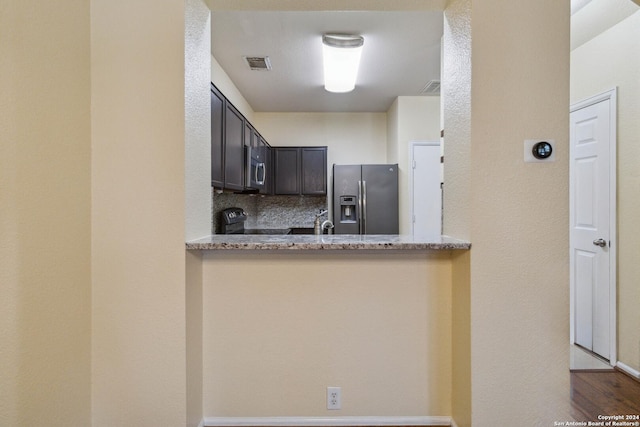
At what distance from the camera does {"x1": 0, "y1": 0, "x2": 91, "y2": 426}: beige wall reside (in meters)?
1.20

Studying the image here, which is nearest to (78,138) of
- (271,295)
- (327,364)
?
(271,295)

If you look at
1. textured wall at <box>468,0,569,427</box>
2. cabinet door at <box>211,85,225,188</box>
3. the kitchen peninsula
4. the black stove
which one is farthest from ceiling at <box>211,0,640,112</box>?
the kitchen peninsula

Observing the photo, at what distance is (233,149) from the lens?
2801mm

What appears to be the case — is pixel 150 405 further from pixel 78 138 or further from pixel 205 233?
pixel 78 138

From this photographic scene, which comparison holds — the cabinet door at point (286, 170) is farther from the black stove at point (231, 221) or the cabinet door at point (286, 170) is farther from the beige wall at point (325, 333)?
the beige wall at point (325, 333)

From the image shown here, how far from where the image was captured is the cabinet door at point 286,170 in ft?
15.9

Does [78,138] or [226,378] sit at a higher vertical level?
[78,138]

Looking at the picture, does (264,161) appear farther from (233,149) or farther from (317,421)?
(317,421)

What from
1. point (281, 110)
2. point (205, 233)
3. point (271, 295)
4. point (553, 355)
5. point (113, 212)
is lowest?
point (553, 355)

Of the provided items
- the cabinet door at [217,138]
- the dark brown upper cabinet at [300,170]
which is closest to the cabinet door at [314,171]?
the dark brown upper cabinet at [300,170]

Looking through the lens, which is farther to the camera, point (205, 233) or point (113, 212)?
point (205, 233)

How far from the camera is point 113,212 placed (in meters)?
1.61

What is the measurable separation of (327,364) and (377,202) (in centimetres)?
297

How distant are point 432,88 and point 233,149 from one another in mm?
2639
